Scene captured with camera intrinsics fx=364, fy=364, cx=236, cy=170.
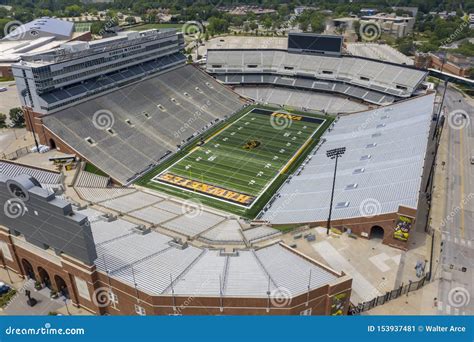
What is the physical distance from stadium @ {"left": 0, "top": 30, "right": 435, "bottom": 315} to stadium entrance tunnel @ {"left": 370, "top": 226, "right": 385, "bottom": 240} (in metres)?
0.25

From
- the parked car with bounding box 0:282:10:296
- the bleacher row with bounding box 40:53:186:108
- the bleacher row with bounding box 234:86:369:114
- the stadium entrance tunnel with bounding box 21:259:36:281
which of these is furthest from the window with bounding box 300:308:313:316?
the bleacher row with bounding box 234:86:369:114

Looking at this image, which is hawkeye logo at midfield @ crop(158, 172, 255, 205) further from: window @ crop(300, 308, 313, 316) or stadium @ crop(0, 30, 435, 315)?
window @ crop(300, 308, 313, 316)

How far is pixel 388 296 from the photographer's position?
99.8ft

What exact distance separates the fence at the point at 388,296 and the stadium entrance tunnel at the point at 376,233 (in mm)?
5888

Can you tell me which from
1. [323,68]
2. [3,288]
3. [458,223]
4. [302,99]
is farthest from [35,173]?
[323,68]

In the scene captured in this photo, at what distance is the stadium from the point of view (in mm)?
27203

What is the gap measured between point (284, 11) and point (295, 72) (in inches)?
4610

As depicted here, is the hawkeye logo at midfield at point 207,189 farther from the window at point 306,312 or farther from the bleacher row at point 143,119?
the window at point 306,312

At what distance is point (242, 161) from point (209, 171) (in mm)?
5904

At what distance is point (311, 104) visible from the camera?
77.9 metres

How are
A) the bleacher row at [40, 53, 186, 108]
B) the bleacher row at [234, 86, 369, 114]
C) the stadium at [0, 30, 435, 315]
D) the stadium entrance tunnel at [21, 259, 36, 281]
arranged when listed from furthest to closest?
1. the bleacher row at [234, 86, 369, 114]
2. the bleacher row at [40, 53, 186, 108]
3. the stadium entrance tunnel at [21, 259, 36, 281]
4. the stadium at [0, 30, 435, 315]

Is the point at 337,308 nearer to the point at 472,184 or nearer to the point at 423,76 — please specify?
the point at 472,184

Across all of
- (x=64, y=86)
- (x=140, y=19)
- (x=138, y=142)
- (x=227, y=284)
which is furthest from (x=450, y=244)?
(x=140, y=19)

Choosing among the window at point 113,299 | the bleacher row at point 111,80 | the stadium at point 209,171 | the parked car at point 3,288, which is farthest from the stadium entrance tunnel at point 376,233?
the bleacher row at point 111,80
